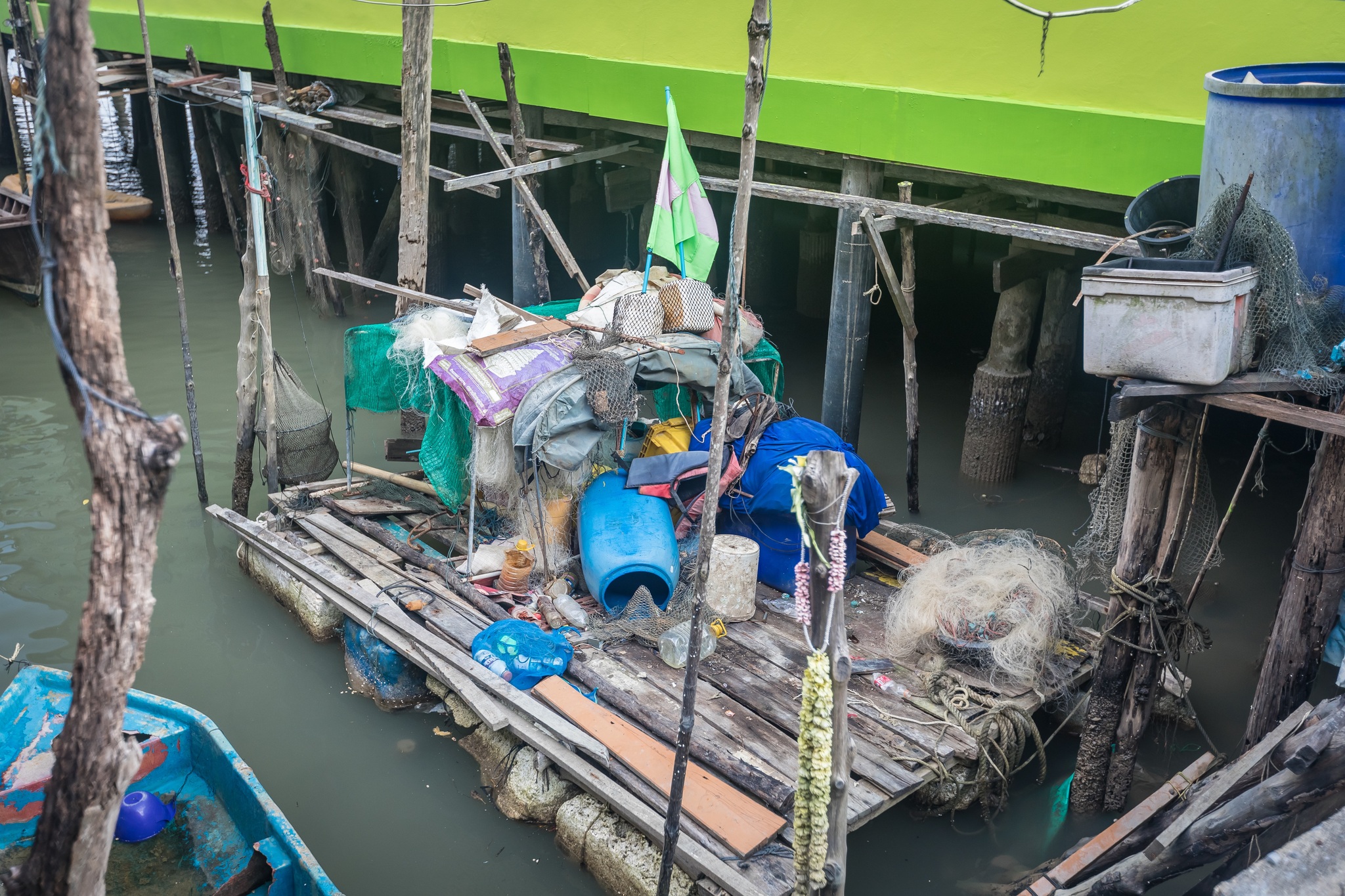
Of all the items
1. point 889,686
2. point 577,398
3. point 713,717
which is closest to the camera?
point 713,717

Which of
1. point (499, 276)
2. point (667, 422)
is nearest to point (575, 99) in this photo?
point (667, 422)

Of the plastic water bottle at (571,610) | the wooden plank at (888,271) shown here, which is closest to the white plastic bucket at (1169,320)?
the wooden plank at (888,271)

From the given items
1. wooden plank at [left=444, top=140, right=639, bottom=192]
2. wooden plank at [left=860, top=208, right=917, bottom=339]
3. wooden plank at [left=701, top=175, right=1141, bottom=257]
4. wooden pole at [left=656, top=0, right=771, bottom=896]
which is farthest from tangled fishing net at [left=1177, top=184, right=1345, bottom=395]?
wooden plank at [left=444, top=140, right=639, bottom=192]

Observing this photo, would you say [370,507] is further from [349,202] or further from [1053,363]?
[349,202]

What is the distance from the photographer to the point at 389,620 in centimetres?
687

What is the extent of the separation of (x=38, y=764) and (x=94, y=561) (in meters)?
3.24

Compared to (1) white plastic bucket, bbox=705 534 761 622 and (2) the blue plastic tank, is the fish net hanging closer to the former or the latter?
(2) the blue plastic tank

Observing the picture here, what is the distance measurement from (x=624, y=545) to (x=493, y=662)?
1.12m

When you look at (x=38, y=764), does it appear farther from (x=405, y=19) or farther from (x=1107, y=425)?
(x=1107, y=425)

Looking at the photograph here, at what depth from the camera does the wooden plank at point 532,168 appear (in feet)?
30.3

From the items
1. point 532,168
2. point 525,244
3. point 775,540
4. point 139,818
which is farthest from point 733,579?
point 525,244

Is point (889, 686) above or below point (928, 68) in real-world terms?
below

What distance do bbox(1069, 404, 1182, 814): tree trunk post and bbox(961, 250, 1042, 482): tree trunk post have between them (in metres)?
3.56

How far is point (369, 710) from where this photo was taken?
22.8ft
